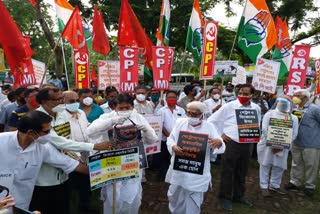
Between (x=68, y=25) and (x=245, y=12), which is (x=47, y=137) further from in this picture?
(x=245, y=12)

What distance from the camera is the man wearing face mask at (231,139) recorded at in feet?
17.2

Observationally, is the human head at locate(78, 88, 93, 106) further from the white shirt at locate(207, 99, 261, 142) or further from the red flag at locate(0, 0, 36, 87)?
the white shirt at locate(207, 99, 261, 142)

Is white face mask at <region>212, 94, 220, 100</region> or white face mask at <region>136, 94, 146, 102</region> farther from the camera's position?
white face mask at <region>212, 94, 220, 100</region>

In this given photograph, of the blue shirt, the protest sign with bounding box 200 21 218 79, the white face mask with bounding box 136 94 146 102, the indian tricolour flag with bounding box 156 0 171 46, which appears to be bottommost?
the blue shirt

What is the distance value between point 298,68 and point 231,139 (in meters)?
3.85

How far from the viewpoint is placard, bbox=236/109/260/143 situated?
521cm

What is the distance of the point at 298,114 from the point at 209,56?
2.13 m

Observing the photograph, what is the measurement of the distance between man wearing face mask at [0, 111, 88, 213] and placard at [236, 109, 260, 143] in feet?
9.37

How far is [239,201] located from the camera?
219 inches

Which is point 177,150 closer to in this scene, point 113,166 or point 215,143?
point 215,143

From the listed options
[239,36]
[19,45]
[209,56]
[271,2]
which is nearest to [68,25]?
[19,45]

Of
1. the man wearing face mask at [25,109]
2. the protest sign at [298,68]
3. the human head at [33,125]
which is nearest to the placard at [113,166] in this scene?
the human head at [33,125]

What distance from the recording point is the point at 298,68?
805 cm

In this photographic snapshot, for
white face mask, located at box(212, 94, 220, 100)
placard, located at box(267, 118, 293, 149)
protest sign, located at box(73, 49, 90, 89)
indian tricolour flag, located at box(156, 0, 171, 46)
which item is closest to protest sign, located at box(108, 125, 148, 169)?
placard, located at box(267, 118, 293, 149)
